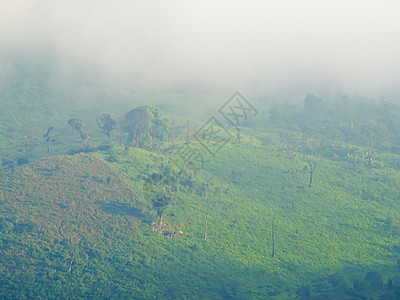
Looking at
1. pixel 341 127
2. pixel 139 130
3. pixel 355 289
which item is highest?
pixel 341 127

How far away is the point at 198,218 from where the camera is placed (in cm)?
6931

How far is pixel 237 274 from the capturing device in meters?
55.9

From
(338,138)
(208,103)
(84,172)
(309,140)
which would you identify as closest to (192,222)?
(84,172)

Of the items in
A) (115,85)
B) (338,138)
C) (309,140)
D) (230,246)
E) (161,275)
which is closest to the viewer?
(161,275)

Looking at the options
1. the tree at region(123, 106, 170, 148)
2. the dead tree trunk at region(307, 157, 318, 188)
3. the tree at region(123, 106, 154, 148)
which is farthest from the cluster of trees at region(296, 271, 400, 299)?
the tree at region(123, 106, 154, 148)

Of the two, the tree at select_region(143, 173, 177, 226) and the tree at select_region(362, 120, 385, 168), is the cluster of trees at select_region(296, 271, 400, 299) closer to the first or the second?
the tree at select_region(143, 173, 177, 226)

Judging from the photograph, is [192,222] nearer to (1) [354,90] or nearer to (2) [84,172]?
(2) [84,172]

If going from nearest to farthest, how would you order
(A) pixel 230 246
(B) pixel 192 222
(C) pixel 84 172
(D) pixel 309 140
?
1. (A) pixel 230 246
2. (B) pixel 192 222
3. (C) pixel 84 172
4. (D) pixel 309 140

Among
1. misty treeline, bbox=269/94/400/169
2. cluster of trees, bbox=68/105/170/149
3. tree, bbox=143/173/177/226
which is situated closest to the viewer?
tree, bbox=143/173/177/226

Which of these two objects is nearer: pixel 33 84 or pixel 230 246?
pixel 230 246

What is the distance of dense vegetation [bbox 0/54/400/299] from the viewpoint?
172ft

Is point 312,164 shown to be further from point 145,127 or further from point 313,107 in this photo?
point 313,107

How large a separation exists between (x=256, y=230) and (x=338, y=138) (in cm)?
6934

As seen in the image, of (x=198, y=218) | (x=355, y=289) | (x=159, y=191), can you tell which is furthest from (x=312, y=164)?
(x=355, y=289)
